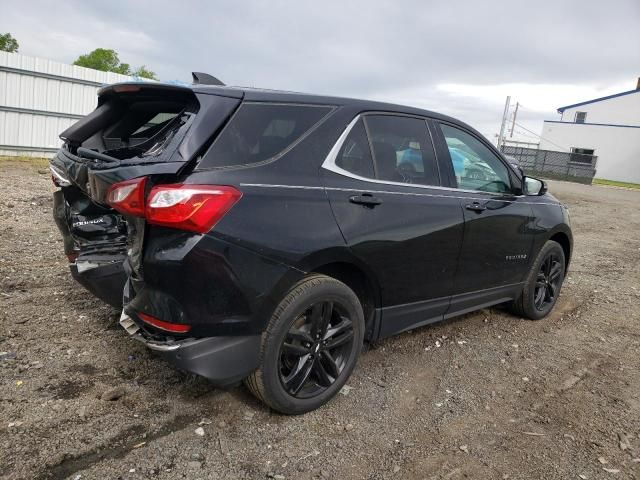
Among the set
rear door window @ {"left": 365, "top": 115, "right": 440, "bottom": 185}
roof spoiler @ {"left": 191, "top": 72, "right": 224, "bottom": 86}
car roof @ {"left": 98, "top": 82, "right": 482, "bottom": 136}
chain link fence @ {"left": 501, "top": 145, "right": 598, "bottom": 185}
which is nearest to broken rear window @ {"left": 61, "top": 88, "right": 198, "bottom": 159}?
car roof @ {"left": 98, "top": 82, "right": 482, "bottom": 136}

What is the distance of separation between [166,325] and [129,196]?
0.66 m

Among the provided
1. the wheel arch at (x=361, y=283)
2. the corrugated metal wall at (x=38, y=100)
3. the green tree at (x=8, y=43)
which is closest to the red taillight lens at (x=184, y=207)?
the wheel arch at (x=361, y=283)

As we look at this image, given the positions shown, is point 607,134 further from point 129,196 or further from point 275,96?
point 129,196

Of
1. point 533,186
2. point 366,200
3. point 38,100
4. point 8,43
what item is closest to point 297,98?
point 366,200

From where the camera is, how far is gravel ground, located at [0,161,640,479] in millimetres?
2666

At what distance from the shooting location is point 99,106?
380 cm

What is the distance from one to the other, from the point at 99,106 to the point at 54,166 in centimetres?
53

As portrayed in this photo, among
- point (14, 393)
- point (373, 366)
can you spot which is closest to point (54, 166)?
point (14, 393)

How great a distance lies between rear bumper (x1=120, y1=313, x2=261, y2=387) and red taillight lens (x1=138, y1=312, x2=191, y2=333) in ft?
0.21

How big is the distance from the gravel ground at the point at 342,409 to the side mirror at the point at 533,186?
4.11 feet

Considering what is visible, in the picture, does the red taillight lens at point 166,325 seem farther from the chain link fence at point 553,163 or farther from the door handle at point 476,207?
the chain link fence at point 553,163

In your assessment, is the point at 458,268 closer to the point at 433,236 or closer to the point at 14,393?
the point at 433,236

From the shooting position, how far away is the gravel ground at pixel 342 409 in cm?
267

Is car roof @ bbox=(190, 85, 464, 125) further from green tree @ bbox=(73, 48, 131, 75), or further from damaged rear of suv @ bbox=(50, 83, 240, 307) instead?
green tree @ bbox=(73, 48, 131, 75)
